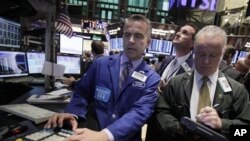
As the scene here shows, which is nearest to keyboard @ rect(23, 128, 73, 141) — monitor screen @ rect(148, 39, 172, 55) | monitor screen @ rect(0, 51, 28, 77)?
monitor screen @ rect(0, 51, 28, 77)

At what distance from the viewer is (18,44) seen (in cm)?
343

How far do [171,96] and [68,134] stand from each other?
65 centimetres

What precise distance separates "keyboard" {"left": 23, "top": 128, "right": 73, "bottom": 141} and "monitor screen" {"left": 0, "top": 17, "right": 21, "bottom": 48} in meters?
1.86

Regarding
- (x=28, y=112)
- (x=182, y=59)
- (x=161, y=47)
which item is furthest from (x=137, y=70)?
(x=161, y=47)

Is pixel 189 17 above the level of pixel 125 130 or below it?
above

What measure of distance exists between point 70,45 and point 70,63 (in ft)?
1.97

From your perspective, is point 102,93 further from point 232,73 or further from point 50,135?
point 232,73

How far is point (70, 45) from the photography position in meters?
4.96

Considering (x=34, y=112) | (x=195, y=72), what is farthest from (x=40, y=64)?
(x=195, y=72)

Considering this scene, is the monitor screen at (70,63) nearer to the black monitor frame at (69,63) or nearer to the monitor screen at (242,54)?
the black monitor frame at (69,63)

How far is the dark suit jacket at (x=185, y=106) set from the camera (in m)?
1.42

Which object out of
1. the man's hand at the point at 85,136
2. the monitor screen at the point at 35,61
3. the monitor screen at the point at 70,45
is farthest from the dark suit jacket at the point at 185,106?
the monitor screen at the point at 70,45

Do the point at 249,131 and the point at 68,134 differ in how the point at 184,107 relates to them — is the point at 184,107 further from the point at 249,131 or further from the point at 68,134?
the point at 68,134

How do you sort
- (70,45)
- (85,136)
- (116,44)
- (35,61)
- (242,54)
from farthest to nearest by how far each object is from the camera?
(116,44) → (242,54) → (70,45) → (35,61) → (85,136)
